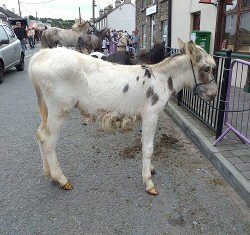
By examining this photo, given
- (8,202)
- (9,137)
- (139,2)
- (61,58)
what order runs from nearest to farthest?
(61,58) < (8,202) < (9,137) < (139,2)

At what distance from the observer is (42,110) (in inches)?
143

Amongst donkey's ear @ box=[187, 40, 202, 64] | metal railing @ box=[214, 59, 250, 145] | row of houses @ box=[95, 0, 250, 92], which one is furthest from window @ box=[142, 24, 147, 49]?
donkey's ear @ box=[187, 40, 202, 64]

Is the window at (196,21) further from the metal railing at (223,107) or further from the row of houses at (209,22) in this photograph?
the metal railing at (223,107)

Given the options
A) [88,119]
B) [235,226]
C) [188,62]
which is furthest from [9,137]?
[235,226]

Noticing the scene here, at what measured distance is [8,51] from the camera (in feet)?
36.9

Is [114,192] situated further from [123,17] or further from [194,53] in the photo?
[123,17]

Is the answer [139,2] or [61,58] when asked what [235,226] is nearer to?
[61,58]

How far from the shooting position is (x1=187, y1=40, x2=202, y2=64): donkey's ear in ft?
10.8

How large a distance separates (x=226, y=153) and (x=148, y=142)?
147 centimetres

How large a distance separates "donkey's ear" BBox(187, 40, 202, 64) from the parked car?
Answer: 8868mm

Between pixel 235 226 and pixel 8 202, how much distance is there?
247 centimetres

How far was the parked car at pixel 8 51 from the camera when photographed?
35.3 feet

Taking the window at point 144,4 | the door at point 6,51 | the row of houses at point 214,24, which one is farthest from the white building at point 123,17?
the door at point 6,51

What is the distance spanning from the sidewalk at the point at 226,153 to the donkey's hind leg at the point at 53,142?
2026mm
